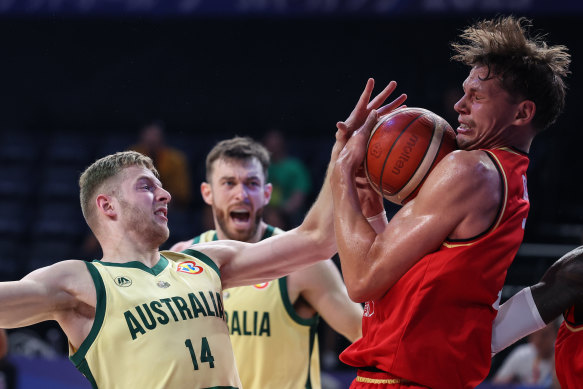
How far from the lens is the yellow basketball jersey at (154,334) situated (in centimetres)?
339

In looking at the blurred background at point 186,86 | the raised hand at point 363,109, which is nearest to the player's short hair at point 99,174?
the raised hand at point 363,109

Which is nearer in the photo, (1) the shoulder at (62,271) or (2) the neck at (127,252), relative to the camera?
(1) the shoulder at (62,271)

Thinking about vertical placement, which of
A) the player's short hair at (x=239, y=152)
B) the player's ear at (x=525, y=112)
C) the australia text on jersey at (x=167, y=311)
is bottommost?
the australia text on jersey at (x=167, y=311)

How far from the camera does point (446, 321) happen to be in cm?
291

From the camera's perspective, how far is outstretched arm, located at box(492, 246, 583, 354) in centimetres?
328

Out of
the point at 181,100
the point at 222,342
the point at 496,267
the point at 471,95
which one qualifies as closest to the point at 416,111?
the point at 471,95

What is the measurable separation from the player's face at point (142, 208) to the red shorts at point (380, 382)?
46.7 inches

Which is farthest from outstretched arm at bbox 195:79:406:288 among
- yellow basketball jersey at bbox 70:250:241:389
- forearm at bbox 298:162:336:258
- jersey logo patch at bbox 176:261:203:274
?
yellow basketball jersey at bbox 70:250:241:389

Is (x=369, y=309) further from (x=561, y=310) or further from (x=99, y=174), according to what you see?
(x=99, y=174)

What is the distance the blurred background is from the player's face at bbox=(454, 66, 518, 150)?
20.9 ft

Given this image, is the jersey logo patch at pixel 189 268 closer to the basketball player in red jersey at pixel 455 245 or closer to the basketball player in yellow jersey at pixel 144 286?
the basketball player in yellow jersey at pixel 144 286

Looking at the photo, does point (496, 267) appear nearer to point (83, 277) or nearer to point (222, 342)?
point (222, 342)

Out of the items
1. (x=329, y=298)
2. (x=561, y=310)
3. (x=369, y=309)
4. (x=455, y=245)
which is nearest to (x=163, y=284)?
(x=369, y=309)

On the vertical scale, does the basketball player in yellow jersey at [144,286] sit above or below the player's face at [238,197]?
below
